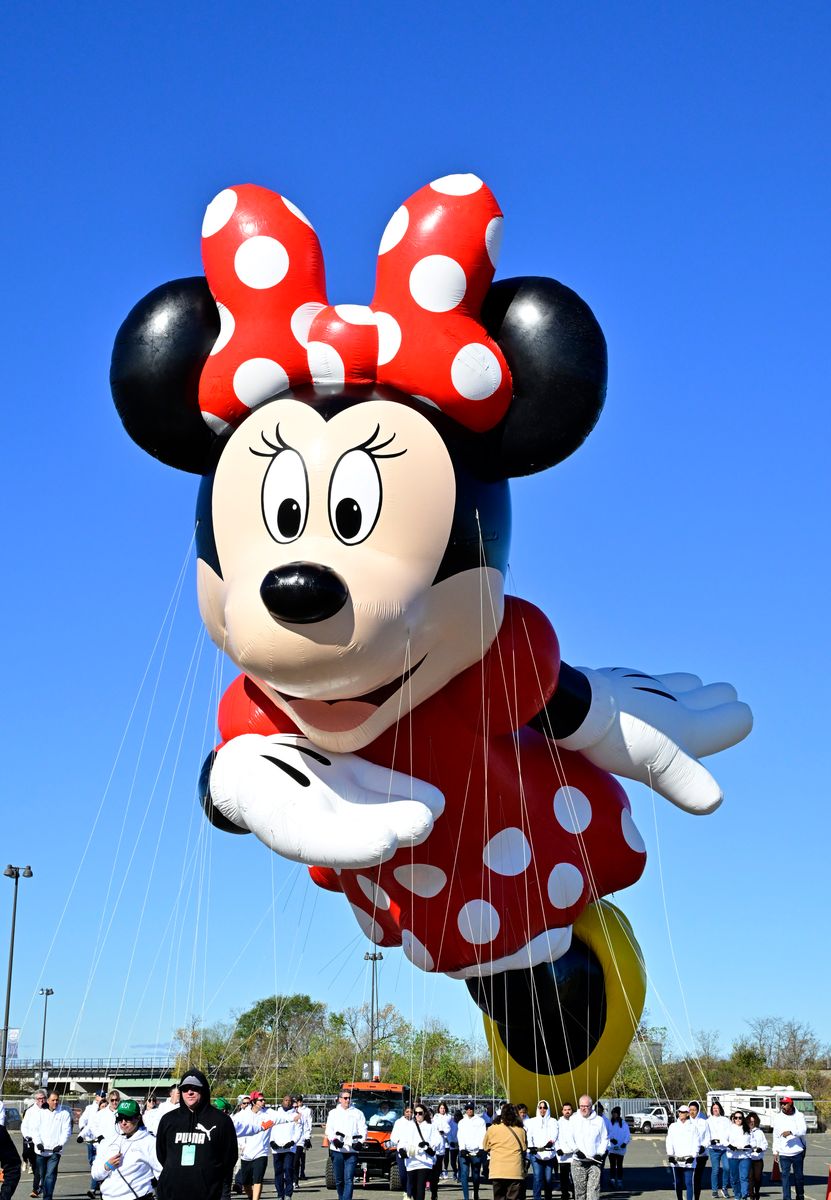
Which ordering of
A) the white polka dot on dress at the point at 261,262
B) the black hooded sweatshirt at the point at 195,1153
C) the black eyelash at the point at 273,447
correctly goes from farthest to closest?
the white polka dot on dress at the point at 261,262
the black eyelash at the point at 273,447
the black hooded sweatshirt at the point at 195,1153

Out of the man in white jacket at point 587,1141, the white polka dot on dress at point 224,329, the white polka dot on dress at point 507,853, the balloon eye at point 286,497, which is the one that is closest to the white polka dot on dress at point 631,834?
the white polka dot on dress at point 507,853

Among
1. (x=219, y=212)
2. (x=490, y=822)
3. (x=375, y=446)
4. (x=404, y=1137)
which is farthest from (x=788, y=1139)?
(x=219, y=212)

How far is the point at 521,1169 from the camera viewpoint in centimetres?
1304

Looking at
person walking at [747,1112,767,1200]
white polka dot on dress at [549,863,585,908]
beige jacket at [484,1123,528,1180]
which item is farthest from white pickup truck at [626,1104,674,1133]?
beige jacket at [484,1123,528,1180]

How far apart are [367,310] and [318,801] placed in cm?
444

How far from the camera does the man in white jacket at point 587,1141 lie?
15.0m

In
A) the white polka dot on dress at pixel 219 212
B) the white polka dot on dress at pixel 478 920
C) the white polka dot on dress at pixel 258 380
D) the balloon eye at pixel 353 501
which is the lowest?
the white polka dot on dress at pixel 478 920

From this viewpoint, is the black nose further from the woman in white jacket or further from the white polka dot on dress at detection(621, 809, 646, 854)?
the woman in white jacket

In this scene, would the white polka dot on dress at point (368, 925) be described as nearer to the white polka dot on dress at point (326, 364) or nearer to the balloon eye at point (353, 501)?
the balloon eye at point (353, 501)

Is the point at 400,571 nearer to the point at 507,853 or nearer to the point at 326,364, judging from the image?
the point at 326,364

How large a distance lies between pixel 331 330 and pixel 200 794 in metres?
4.83

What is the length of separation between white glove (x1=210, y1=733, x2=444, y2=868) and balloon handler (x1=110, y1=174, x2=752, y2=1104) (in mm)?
24

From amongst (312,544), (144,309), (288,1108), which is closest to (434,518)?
(312,544)

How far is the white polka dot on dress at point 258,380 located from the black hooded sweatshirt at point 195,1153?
6612 mm
